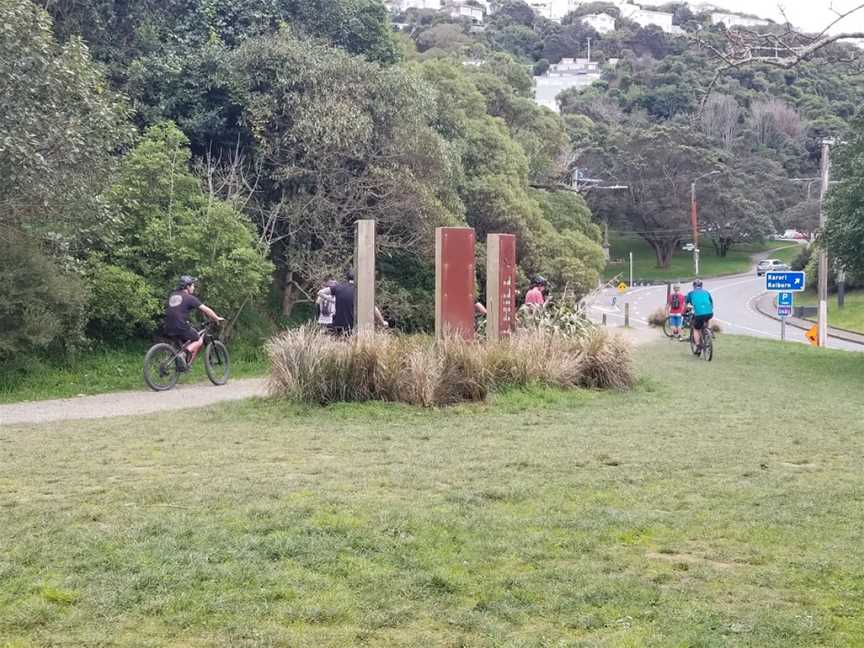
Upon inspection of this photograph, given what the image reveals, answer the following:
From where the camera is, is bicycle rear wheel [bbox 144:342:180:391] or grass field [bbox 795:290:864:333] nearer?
bicycle rear wheel [bbox 144:342:180:391]

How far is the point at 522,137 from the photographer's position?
3659cm

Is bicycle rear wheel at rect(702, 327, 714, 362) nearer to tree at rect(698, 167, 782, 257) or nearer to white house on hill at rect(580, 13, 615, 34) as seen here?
tree at rect(698, 167, 782, 257)

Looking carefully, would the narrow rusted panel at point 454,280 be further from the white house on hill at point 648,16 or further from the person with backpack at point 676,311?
the white house on hill at point 648,16

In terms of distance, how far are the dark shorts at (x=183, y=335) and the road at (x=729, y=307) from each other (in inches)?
947

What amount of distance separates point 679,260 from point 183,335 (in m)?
73.4

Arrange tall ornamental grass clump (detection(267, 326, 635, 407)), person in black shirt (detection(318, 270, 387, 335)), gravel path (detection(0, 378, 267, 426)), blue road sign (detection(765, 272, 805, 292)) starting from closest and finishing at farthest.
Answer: tall ornamental grass clump (detection(267, 326, 635, 407)), gravel path (detection(0, 378, 267, 426)), person in black shirt (detection(318, 270, 387, 335)), blue road sign (detection(765, 272, 805, 292))

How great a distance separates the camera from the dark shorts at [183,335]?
47.6 feet

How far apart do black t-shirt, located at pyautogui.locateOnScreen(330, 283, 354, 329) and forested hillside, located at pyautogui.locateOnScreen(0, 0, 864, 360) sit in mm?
3810

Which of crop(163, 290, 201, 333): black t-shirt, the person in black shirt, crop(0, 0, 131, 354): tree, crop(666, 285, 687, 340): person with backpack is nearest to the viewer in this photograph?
crop(0, 0, 131, 354): tree

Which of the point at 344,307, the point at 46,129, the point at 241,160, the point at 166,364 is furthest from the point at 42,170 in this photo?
the point at 241,160

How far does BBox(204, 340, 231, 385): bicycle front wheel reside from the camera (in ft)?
50.1

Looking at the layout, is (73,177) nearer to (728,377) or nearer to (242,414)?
(242,414)

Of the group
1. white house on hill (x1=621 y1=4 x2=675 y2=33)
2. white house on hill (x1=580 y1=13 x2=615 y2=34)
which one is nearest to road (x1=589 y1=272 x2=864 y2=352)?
white house on hill (x1=580 y1=13 x2=615 y2=34)

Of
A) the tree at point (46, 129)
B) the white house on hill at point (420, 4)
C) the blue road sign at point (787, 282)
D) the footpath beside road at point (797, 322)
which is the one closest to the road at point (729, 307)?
the footpath beside road at point (797, 322)
